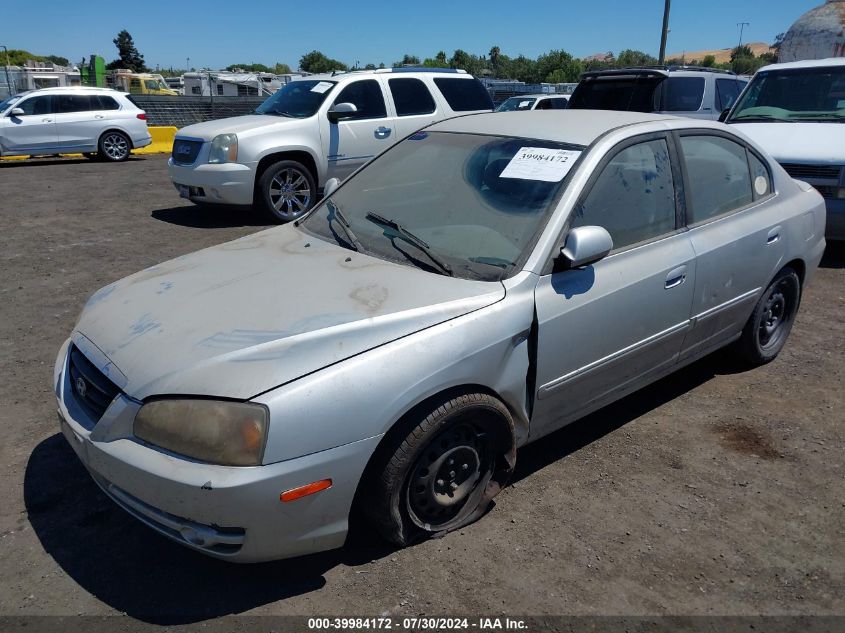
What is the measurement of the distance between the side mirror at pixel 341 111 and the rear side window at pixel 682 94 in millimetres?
5043

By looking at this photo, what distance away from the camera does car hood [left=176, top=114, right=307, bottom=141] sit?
8.67 meters

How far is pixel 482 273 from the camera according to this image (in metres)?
3.04

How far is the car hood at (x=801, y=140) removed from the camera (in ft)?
22.5

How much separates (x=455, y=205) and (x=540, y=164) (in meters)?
0.46

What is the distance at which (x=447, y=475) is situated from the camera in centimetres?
295

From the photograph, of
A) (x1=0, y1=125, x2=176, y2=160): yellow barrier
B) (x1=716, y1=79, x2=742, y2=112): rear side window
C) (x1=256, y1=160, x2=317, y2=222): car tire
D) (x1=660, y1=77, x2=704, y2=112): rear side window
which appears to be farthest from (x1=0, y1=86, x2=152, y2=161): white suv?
(x1=716, y1=79, x2=742, y2=112): rear side window

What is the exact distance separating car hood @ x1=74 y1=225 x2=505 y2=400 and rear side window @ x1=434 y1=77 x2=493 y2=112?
7032 millimetres

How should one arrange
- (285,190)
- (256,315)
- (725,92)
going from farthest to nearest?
1. (725,92)
2. (285,190)
3. (256,315)

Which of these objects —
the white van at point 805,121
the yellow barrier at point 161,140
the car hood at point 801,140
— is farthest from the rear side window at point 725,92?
the yellow barrier at point 161,140

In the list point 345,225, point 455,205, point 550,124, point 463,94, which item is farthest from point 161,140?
point 455,205

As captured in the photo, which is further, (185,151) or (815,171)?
(185,151)

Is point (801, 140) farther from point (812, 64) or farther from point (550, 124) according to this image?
point (550, 124)

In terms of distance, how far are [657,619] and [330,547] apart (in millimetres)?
1244

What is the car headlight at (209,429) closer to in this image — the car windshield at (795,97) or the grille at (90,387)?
the grille at (90,387)
